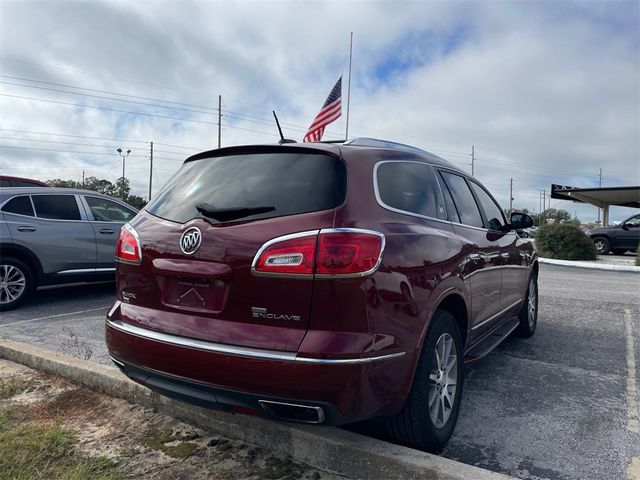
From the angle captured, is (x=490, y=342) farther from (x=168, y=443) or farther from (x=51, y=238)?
(x=51, y=238)

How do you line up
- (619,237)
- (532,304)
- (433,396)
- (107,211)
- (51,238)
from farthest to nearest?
(619,237) → (107,211) → (51,238) → (532,304) → (433,396)

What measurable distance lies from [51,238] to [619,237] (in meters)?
20.2

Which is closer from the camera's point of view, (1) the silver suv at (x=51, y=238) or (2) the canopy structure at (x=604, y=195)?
(1) the silver suv at (x=51, y=238)

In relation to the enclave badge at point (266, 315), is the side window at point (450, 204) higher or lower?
higher

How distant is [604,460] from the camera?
2.87m

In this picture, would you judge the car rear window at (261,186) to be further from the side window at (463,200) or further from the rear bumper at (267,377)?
the side window at (463,200)

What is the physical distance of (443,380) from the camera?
303cm

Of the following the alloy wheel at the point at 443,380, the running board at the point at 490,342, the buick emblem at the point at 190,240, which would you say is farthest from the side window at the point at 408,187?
the running board at the point at 490,342

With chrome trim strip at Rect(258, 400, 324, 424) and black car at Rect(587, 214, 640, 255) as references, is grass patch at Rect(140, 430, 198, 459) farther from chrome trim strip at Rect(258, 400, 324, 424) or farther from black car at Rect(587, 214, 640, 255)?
black car at Rect(587, 214, 640, 255)

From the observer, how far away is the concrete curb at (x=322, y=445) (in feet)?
8.10

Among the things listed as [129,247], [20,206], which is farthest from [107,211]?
[129,247]

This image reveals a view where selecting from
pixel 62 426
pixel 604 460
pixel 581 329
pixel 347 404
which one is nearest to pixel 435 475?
pixel 347 404

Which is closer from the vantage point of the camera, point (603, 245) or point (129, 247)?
point (129, 247)

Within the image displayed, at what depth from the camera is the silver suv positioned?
6.59 metres
